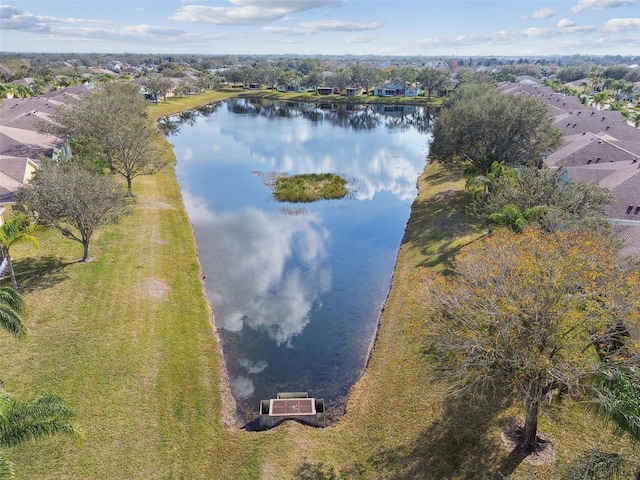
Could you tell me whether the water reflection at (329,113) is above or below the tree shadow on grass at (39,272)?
above

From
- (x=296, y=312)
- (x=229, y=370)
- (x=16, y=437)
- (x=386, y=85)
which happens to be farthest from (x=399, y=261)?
(x=386, y=85)

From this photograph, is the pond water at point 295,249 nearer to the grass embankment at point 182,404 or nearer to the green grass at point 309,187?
the green grass at point 309,187

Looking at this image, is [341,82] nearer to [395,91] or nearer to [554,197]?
[395,91]

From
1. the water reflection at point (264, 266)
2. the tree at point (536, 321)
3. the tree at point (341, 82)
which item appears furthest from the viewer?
the tree at point (341, 82)

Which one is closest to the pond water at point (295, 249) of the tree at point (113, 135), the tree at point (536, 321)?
the tree at point (113, 135)

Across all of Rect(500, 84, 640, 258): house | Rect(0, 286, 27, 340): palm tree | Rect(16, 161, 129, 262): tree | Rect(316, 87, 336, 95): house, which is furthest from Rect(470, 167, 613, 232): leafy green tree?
Rect(316, 87, 336, 95): house

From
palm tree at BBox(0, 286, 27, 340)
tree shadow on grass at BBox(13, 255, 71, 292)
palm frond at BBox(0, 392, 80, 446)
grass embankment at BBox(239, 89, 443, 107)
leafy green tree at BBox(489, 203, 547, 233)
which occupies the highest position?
grass embankment at BBox(239, 89, 443, 107)

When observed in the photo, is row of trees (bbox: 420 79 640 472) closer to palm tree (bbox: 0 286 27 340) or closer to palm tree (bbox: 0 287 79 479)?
palm tree (bbox: 0 287 79 479)
